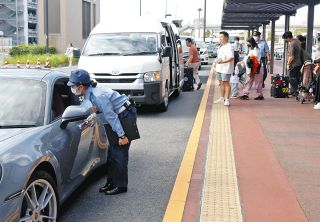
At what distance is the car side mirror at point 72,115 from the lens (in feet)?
14.3

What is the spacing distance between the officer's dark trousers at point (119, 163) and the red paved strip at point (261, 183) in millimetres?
1270

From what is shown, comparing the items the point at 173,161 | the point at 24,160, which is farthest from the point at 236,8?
the point at 24,160

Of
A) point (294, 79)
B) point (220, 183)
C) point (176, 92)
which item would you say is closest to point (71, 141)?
point (220, 183)

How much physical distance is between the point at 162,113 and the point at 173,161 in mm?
4721

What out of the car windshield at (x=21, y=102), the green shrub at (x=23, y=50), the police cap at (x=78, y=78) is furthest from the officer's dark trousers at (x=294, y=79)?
the green shrub at (x=23, y=50)

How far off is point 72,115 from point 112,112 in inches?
22.7

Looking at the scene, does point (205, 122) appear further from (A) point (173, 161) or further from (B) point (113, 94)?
(B) point (113, 94)

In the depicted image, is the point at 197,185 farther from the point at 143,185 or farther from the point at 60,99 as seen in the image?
the point at 60,99

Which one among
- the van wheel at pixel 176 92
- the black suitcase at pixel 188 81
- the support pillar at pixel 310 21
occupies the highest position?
the support pillar at pixel 310 21

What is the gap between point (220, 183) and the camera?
5633 millimetres

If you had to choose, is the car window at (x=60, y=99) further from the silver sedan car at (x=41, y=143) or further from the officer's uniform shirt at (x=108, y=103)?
the officer's uniform shirt at (x=108, y=103)

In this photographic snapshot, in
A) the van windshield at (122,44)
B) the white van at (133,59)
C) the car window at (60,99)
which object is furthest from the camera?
the van windshield at (122,44)

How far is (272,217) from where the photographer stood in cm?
457

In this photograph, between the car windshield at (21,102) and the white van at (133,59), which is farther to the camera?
the white van at (133,59)
